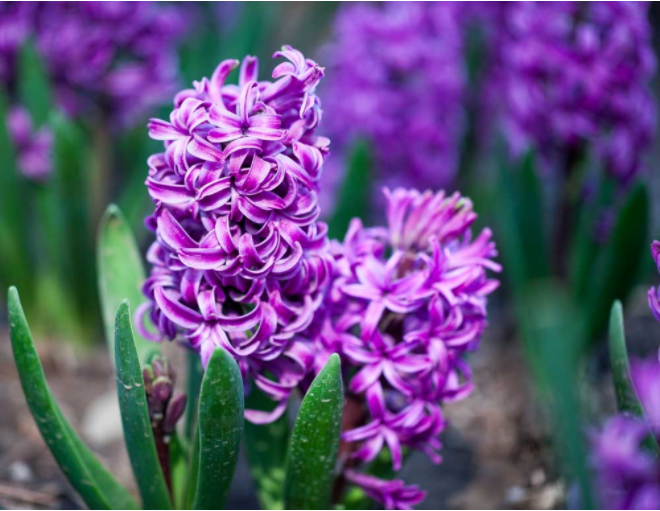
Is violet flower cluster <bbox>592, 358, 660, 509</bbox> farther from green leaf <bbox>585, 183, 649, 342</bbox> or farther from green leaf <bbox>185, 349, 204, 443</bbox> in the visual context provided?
green leaf <bbox>585, 183, 649, 342</bbox>

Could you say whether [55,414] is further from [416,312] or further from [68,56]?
[68,56]

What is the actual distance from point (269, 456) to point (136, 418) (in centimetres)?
38

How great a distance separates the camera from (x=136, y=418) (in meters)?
1.38

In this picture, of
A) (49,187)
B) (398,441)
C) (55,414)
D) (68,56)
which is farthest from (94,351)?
(398,441)

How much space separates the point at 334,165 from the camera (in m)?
3.18

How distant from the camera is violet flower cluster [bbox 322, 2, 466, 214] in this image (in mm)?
2783

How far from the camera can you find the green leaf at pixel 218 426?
4.03 feet

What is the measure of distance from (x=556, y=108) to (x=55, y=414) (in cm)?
177

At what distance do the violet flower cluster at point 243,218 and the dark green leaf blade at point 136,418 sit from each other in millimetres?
81

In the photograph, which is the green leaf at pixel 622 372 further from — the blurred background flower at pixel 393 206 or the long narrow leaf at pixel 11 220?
the long narrow leaf at pixel 11 220

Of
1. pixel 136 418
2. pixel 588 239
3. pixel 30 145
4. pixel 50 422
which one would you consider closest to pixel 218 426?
pixel 136 418

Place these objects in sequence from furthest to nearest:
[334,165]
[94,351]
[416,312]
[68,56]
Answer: [334,165], [94,351], [68,56], [416,312]

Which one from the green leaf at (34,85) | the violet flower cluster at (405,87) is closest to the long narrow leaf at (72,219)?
the green leaf at (34,85)

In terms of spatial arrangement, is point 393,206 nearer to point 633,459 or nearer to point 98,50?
point 633,459
